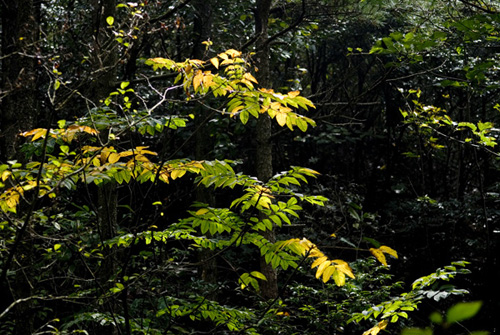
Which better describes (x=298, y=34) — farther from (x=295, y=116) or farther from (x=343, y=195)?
(x=295, y=116)

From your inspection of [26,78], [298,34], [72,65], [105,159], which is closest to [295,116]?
[105,159]

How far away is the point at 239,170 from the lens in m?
8.57

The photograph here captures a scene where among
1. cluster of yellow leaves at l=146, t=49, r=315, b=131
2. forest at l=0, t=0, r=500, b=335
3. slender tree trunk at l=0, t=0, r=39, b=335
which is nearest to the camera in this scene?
cluster of yellow leaves at l=146, t=49, r=315, b=131

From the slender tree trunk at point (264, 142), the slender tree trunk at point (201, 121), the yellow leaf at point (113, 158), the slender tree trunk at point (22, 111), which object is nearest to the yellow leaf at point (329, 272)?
the yellow leaf at point (113, 158)

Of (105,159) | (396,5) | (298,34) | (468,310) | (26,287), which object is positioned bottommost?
(26,287)

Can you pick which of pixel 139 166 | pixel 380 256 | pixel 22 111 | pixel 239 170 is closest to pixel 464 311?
pixel 380 256

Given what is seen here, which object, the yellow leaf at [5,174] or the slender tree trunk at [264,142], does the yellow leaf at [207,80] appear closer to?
the yellow leaf at [5,174]

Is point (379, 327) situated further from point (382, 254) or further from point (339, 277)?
point (339, 277)

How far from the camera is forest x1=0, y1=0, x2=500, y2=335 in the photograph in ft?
7.22

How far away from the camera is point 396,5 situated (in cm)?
659

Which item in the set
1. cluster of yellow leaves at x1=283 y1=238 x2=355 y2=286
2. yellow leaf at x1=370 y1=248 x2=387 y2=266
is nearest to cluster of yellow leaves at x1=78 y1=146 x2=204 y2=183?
cluster of yellow leaves at x1=283 y1=238 x2=355 y2=286

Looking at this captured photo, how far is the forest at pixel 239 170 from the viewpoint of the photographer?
2201mm

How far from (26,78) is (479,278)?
23.5 ft

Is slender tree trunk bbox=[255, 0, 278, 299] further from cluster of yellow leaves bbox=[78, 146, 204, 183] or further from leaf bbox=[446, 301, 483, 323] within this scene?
leaf bbox=[446, 301, 483, 323]
